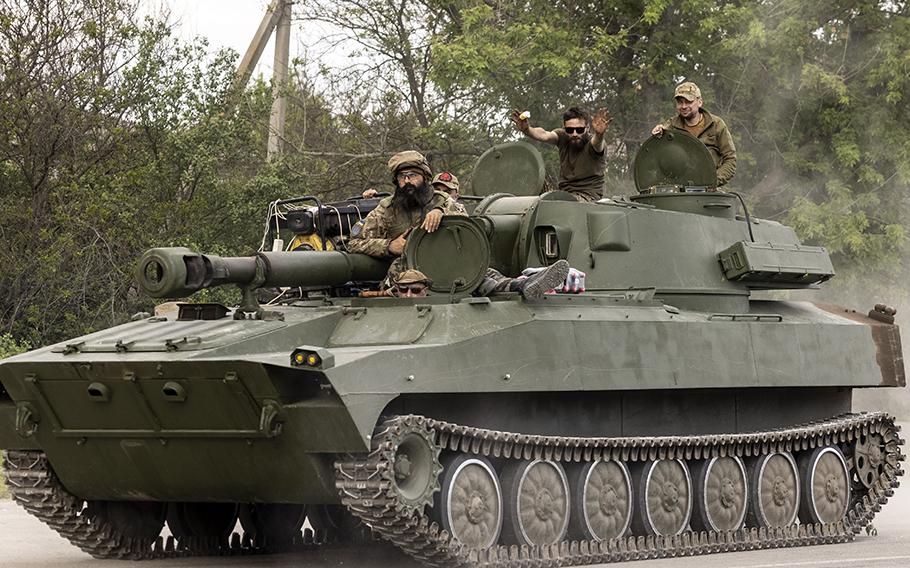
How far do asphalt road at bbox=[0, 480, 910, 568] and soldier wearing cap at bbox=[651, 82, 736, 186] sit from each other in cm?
363

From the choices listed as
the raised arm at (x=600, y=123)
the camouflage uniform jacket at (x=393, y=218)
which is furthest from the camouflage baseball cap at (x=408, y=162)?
the raised arm at (x=600, y=123)

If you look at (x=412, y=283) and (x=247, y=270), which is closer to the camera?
(x=247, y=270)

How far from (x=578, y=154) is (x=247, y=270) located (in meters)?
4.69

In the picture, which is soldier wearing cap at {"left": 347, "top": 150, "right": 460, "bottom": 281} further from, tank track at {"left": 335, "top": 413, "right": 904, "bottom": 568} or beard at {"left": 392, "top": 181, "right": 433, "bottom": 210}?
tank track at {"left": 335, "top": 413, "right": 904, "bottom": 568}

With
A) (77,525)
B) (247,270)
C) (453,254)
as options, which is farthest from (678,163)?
(77,525)

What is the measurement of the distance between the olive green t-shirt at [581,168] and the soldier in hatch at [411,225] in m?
2.39

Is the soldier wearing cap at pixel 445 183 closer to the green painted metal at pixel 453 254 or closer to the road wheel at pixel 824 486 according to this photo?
the green painted metal at pixel 453 254

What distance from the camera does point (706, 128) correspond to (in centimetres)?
1598

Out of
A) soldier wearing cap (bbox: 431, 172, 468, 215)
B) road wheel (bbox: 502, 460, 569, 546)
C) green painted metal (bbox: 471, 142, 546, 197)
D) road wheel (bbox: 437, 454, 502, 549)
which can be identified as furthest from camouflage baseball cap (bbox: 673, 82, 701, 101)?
road wheel (bbox: 437, 454, 502, 549)

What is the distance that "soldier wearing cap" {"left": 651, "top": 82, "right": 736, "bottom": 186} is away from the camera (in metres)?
15.9

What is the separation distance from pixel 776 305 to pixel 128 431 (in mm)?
6669

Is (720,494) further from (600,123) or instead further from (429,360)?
(429,360)

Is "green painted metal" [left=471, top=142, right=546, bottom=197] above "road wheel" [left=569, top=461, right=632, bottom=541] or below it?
above

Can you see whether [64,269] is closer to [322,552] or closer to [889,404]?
[322,552]
